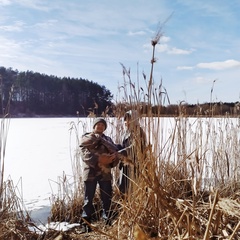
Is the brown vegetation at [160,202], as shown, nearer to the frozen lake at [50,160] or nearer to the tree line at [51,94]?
the frozen lake at [50,160]

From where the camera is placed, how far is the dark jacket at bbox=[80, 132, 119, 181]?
Result: 2996mm

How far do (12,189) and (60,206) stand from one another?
866mm

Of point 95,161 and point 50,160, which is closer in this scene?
point 95,161

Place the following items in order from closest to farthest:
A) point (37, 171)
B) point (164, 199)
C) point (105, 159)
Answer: point (164, 199) < point (105, 159) < point (37, 171)

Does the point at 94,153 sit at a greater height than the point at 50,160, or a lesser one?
greater

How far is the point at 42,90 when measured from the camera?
121 feet

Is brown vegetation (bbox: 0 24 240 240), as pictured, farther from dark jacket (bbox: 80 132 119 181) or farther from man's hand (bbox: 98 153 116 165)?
man's hand (bbox: 98 153 116 165)

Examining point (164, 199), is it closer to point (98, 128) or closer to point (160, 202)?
point (160, 202)

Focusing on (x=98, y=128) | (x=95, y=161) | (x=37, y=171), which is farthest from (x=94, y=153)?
(x=37, y=171)

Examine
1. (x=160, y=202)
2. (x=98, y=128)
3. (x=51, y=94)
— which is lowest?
(x=160, y=202)

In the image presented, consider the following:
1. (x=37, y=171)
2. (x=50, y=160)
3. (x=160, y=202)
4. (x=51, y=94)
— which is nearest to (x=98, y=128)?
(x=160, y=202)

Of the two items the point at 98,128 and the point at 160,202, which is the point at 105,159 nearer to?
the point at 98,128

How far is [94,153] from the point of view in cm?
302

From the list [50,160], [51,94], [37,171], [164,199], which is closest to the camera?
[164,199]
